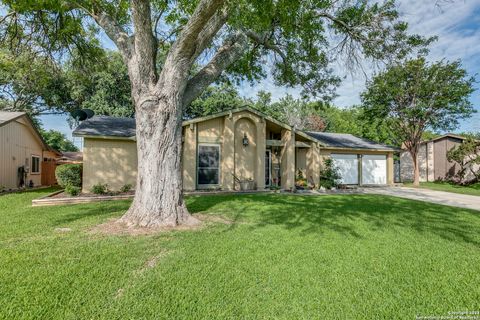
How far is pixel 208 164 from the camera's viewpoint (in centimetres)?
1315

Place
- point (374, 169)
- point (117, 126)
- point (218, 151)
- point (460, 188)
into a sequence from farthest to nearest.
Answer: point (374, 169), point (460, 188), point (117, 126), point (218, 151)

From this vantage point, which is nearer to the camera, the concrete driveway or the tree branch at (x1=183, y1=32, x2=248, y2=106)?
the tree branch at (x1=183, y1=32, x2=248, y2=106)

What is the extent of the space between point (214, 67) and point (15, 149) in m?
15.1

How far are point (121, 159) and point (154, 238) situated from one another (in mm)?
8515

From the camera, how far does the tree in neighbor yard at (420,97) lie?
16.8 metres

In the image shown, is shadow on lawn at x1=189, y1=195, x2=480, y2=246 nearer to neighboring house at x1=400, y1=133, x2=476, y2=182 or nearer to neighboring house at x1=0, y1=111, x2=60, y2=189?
neighboring house at x1=0, y1=111, x2=60, y2=189

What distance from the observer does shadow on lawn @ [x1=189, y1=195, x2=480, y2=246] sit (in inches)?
230

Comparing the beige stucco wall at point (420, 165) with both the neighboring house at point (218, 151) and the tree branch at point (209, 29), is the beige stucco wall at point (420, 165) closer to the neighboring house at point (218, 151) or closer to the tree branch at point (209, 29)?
the neighboring house at point (218, 151)

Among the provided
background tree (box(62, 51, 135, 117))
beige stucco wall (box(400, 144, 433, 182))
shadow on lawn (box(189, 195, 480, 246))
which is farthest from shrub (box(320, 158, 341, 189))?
background tree (box(62, 51, 135, 117))

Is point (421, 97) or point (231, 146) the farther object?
point (421, 97)

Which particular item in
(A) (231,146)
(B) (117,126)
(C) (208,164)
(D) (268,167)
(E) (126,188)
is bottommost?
(E) (126,188)

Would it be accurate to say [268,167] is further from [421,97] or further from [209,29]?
[421,97]

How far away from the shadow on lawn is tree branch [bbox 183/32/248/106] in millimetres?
3523

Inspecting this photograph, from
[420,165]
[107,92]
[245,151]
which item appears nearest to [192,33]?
[245,151]
